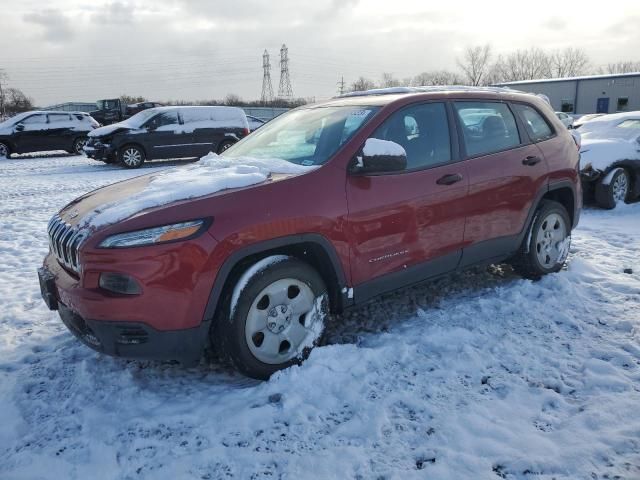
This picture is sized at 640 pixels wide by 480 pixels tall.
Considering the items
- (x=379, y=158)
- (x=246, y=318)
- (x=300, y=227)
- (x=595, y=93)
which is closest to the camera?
(x=246, y=318)

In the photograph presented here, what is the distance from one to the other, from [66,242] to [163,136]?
12064mm

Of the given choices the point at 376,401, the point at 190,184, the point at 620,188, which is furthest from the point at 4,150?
the point at 376,401

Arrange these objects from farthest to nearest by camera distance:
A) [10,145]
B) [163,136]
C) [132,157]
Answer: [10,145], [163,136], [132,157]

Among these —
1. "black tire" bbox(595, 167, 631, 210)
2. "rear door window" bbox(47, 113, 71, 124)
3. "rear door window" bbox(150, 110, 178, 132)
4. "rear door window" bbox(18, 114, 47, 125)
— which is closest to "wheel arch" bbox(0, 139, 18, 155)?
"rear door window" bbox(18, 114, 47, 125)

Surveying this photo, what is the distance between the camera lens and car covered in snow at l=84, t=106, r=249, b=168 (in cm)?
1418

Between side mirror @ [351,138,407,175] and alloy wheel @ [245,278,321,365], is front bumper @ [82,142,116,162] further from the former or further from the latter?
alloy wheel @ [245,278,321,365]

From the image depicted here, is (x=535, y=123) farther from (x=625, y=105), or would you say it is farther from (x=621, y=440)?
(x=625, y=105)

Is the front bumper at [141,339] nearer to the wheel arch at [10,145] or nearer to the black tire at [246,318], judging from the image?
the black tire at [246,318]

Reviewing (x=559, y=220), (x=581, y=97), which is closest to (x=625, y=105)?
(x=581, y=97)

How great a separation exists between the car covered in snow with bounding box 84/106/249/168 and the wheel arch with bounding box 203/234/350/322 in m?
12.0

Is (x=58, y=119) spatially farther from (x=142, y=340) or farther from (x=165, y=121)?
(x=142, y=340)

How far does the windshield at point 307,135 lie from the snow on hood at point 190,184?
17 centimetres

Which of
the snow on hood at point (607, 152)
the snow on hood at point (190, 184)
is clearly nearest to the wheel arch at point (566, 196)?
the snow on hood at point (190, 184)

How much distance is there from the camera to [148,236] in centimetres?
276
